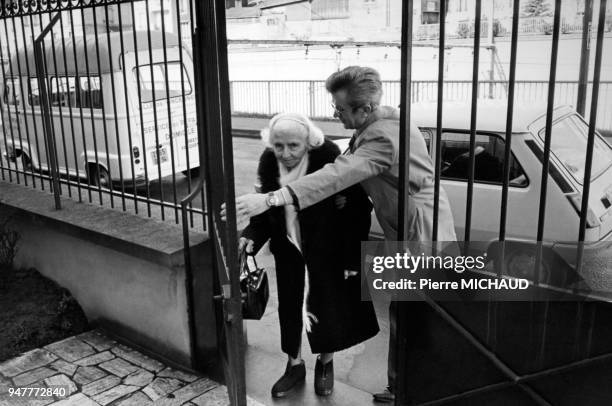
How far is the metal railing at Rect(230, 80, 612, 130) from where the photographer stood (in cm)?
1495

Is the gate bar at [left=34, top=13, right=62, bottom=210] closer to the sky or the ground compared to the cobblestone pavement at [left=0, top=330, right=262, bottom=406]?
closer to the sky

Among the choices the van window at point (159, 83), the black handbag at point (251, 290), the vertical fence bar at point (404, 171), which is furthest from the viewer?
the van window at point (159, 83)

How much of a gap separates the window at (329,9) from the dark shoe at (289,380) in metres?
36.6

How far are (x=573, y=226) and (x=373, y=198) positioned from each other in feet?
7.44

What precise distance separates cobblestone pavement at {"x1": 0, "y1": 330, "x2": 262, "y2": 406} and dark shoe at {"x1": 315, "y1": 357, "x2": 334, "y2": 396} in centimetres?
42

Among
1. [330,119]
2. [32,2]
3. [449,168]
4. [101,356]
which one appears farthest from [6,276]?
[330,119]

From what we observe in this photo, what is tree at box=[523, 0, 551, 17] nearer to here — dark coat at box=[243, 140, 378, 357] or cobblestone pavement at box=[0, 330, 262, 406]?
dark coat at box=[243, 140, 378, 357]

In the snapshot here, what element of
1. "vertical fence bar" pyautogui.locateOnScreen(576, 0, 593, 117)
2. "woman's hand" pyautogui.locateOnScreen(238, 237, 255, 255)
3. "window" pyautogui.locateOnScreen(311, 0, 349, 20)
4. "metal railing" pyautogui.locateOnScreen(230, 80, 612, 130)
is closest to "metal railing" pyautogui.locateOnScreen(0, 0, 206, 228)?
"woman's hand" pyautogui.locateOnScreen(238, 237, 255, 255)

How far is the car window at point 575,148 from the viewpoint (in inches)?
182

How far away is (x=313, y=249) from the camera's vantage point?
3.26 metres

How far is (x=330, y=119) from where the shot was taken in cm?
1886

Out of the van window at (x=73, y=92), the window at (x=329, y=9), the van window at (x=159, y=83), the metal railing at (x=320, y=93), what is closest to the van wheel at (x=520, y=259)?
the van window at (x=73, y=92)

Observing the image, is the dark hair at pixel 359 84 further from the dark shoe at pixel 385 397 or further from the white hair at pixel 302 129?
the dark shoe at pixel 385 397

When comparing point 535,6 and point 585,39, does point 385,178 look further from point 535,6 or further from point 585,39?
point 535,6
